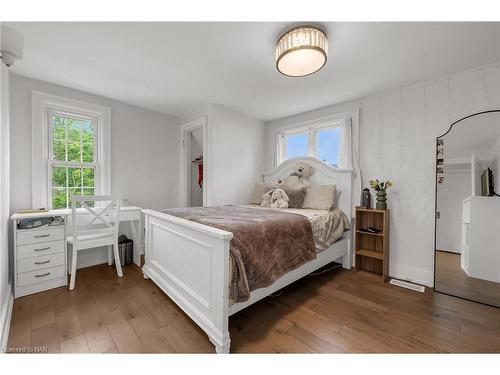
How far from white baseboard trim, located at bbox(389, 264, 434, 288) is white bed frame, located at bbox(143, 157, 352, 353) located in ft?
1.66

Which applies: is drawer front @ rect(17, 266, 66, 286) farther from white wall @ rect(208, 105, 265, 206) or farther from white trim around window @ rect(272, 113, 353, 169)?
white trim around window @ rect(272, 113, 353, 169)

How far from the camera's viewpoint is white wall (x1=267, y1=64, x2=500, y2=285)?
6.98 ft

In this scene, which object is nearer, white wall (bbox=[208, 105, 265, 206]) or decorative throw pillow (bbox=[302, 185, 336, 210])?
decorative throw pillow (bbox=[302, 185, 336, 210])

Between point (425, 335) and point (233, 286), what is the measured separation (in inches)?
57.1

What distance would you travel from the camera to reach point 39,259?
2.06 m

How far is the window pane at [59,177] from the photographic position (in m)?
2.61

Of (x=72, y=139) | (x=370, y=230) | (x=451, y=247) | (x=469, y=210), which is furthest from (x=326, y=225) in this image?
(x=72, y=139)

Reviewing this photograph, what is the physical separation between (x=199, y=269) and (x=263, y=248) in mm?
505

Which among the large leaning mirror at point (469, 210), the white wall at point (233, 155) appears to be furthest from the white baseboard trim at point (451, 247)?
the white wall at point (233, 155)

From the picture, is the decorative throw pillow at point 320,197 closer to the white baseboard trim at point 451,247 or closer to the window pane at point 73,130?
the white baseboard trim at point 451,247

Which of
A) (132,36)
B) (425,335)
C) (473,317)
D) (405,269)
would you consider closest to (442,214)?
(405,269)

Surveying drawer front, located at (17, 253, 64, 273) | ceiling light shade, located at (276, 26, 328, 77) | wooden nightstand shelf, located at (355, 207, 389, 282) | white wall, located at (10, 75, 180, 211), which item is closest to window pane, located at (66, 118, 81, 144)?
white wall, located at (10, 75, 180, 211)

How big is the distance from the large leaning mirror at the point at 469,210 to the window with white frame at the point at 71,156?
4.36 meters
